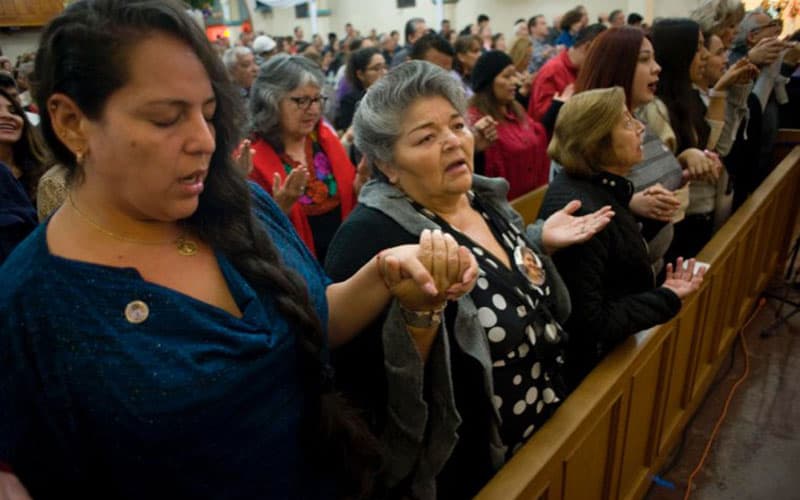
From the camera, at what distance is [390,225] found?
1446 mm

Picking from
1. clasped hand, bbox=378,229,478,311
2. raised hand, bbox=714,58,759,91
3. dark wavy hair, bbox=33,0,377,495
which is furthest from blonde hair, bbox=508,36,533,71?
dark wavy hair, bbox=33,0,377,495

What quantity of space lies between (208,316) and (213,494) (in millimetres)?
293

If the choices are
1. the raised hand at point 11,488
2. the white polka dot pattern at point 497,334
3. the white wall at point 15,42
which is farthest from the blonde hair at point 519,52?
the white wall at point 15,42

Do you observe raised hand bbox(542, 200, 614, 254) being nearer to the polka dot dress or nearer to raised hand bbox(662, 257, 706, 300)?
the polka dot dress

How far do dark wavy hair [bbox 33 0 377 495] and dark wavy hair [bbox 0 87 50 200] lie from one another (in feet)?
5.05

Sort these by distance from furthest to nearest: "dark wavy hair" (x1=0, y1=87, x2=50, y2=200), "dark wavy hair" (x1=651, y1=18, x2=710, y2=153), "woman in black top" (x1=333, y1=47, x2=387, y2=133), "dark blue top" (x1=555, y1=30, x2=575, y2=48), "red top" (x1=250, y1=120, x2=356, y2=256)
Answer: "dark blue top" (x1=555, y1=30, x2=575, y2=48)
"woman in black top" (x1=333, y1=47, x2=387, y2=133)
"dark wavy hair" (x1=651, y1=18, x2=710, y2=153)
"red top" (x1=250, y1=120, x2=356, y2=256)
"dark wavy hair" (x1=0, y1=87, x2=50, y2=200)

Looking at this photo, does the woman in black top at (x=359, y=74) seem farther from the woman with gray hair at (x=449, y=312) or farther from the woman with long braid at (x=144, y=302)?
the woman with long braid at (x=144, y=302)

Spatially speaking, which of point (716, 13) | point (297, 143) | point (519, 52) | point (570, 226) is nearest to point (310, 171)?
point (297, 143)

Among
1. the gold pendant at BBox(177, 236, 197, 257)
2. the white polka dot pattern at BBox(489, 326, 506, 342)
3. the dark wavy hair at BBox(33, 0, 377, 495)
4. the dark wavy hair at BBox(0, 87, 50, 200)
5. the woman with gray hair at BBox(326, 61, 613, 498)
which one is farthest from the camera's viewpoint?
the dark wavy hair at BBox(0, 87, 50, 200)

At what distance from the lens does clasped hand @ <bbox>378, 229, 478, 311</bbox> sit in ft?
3.37

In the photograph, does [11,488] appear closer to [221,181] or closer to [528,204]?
[221,181]

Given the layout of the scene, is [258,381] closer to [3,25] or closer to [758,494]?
[758,494]

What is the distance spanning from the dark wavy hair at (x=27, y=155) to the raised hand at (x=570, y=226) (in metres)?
1.87

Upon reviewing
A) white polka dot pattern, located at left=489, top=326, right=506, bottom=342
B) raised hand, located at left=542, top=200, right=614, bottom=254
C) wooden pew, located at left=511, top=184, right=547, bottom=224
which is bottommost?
wooden pew, located at left=511, top=184, right=547, bottom=224
